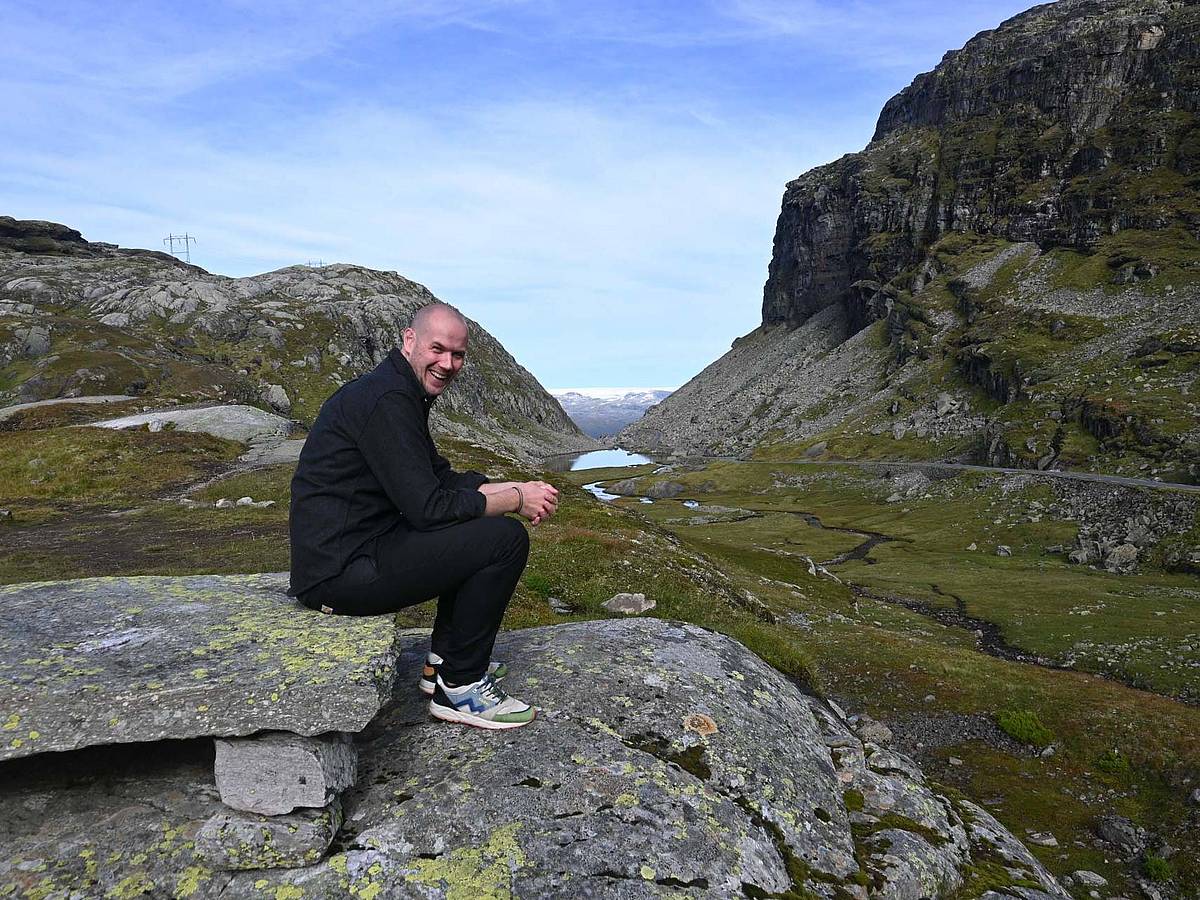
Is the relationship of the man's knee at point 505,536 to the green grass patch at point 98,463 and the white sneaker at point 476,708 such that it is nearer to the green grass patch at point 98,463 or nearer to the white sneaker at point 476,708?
the white sneaker at point 476,708

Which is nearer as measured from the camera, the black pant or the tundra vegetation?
the black pant

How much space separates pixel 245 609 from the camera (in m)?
8.70

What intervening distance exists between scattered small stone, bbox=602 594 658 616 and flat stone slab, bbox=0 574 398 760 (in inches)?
531

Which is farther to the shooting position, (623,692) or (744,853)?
(623,692)

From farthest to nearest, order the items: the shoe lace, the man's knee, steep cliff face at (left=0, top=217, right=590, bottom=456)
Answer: steep cliff face at (left=0, top=217, right=590, bottom=456) → the shoe lace → the man's knee

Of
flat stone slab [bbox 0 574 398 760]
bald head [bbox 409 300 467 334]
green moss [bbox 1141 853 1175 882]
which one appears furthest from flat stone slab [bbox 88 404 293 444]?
green moss [bbox 1141 853 1175 882]

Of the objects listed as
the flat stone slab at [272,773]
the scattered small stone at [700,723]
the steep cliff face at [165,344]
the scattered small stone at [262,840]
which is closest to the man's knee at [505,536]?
the flat stone slab at [272,773]

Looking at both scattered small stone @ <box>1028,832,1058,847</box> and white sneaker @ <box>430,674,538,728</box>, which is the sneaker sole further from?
scattered small stone @ <box>1028,832,1058,847</box>

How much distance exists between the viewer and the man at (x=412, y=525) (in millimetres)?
7820

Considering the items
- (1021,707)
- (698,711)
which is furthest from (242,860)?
(1021,707)

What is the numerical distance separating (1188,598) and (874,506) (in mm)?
66447

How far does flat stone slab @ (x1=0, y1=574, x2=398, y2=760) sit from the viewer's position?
6.14 metres

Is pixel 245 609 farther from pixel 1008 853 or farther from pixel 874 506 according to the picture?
pixel 874 506

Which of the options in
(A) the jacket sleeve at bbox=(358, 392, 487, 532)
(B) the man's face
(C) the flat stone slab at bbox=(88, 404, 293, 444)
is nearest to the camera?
(A) the jacket sleeve at bbox=(358, 392, 487, 532)
